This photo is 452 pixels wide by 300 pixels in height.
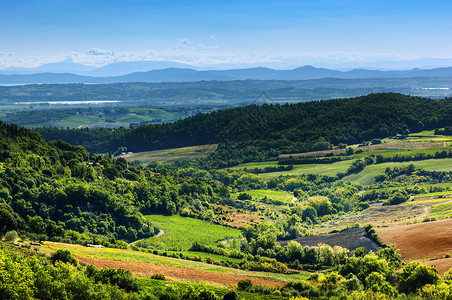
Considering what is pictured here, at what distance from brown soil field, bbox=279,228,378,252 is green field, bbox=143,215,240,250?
11852 millimetres

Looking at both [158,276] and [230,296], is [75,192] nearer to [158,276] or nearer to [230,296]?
[158,276]

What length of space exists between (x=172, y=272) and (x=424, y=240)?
35369 mm

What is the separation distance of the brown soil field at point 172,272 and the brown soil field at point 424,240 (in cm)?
1924

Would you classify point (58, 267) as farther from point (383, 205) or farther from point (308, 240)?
point (383, 205)

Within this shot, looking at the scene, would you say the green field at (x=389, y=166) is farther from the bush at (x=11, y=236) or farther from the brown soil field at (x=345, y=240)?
the bush at (x=11, y=236)

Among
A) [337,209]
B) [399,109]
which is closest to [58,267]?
[337,209]

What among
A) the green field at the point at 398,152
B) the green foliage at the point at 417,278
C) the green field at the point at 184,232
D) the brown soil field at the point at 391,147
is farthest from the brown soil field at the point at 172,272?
the brown soil field at the point at 391,147

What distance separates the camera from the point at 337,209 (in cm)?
11562

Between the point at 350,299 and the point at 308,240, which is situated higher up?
the point at 350,299

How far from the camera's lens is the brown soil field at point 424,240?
209 ft

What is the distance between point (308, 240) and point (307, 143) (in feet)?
322

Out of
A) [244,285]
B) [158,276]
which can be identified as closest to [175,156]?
[158,276]

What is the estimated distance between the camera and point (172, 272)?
189 ft

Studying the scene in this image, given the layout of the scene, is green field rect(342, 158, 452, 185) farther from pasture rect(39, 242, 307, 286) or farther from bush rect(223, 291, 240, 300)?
bush rect(223, 291, 240, 300)
